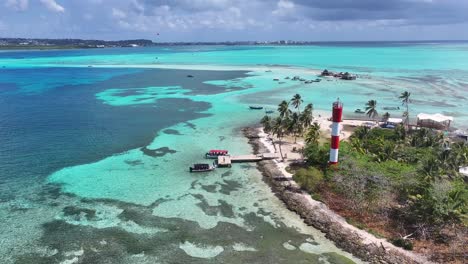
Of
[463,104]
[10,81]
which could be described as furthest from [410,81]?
[10,81]

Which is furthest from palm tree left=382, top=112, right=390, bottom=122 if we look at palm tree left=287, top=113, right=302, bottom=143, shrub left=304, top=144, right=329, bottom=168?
shrub left=304, top=144, right=329, bottom=168

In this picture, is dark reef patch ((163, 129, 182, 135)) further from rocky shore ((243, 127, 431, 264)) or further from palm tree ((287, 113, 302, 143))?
rocky shore ((243, 127, 431, 264))

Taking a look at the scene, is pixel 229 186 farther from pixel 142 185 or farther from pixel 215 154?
pixel 142 185

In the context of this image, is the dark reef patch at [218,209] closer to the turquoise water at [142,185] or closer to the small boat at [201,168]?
the turquoise water at [142,185]

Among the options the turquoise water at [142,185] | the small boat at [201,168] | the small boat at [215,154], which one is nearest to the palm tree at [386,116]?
the turquoise water at [142,185]

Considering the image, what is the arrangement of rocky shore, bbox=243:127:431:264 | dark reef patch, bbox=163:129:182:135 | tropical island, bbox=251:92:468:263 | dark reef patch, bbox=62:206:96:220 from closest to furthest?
rocky shore, bbox=243:127:431:264 → tropical island, bbox=251:92:468:263 → dark reef patch, bbox=62:206:96:220 → dark reef patch, bbox=163:129:182:135

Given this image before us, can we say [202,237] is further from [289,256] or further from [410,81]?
[410,81]
